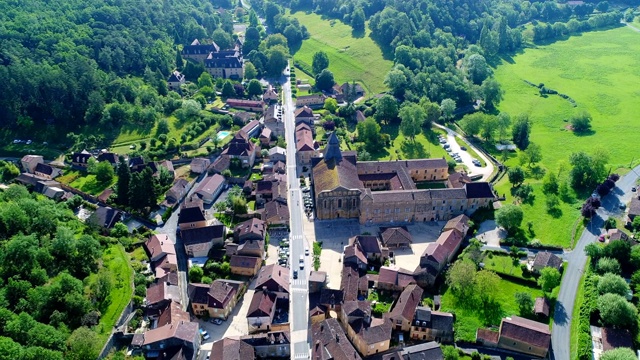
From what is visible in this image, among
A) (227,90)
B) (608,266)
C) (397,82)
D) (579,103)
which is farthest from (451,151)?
(227,90)

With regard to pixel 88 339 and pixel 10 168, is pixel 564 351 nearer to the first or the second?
pixel 88 339

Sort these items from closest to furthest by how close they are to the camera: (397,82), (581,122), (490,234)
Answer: (490,234)
(581,122)
(397,82)

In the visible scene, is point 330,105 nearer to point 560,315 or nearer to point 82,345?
point 560,315

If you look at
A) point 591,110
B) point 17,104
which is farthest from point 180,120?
point 591,110

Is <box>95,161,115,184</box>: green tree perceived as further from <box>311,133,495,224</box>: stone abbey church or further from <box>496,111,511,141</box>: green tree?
<box>496,111,511,141</box>: green tree

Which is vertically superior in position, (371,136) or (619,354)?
(371,136)

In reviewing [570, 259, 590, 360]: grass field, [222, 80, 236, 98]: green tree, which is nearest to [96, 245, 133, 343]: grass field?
[570, 259, 590, 360]: grass field

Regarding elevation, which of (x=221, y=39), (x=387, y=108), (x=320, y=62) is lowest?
(x=387, y=108)
